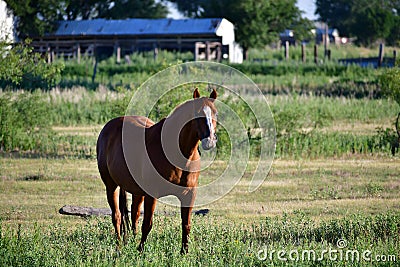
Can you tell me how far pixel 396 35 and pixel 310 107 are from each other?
43.8 m

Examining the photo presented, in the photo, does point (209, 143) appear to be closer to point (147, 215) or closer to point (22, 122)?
point (147, 215)

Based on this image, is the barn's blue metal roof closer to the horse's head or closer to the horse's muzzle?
the horse's head

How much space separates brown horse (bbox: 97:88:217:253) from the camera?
9289 mm

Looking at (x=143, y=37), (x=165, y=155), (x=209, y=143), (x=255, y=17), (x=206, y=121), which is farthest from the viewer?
(x=255, y=17)

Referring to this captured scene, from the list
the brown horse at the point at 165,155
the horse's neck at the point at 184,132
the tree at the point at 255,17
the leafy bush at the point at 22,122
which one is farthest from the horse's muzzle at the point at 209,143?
the tree at the point at 255,17

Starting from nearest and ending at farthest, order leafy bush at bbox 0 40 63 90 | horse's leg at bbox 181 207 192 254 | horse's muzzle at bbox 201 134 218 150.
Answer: horse's muzzle at bbox 201 134 218 150, horse's leg at bbox 181 207 192 254, leafy bush at bbox 0 40 63 90

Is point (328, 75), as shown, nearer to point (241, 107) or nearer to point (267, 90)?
point (267, 90)

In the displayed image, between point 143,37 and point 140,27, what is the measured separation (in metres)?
1.79

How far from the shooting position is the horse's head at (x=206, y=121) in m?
8.97

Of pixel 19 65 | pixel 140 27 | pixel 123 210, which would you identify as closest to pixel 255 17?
pixel 140 27

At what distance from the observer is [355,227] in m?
11.0

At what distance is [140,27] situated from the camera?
5153 centimetres

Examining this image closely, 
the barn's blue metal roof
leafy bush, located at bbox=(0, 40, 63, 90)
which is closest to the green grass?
leafy bush, located at bbox=(0, 40, 63, 90)

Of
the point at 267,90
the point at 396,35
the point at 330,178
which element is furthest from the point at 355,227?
the point at 396,35
